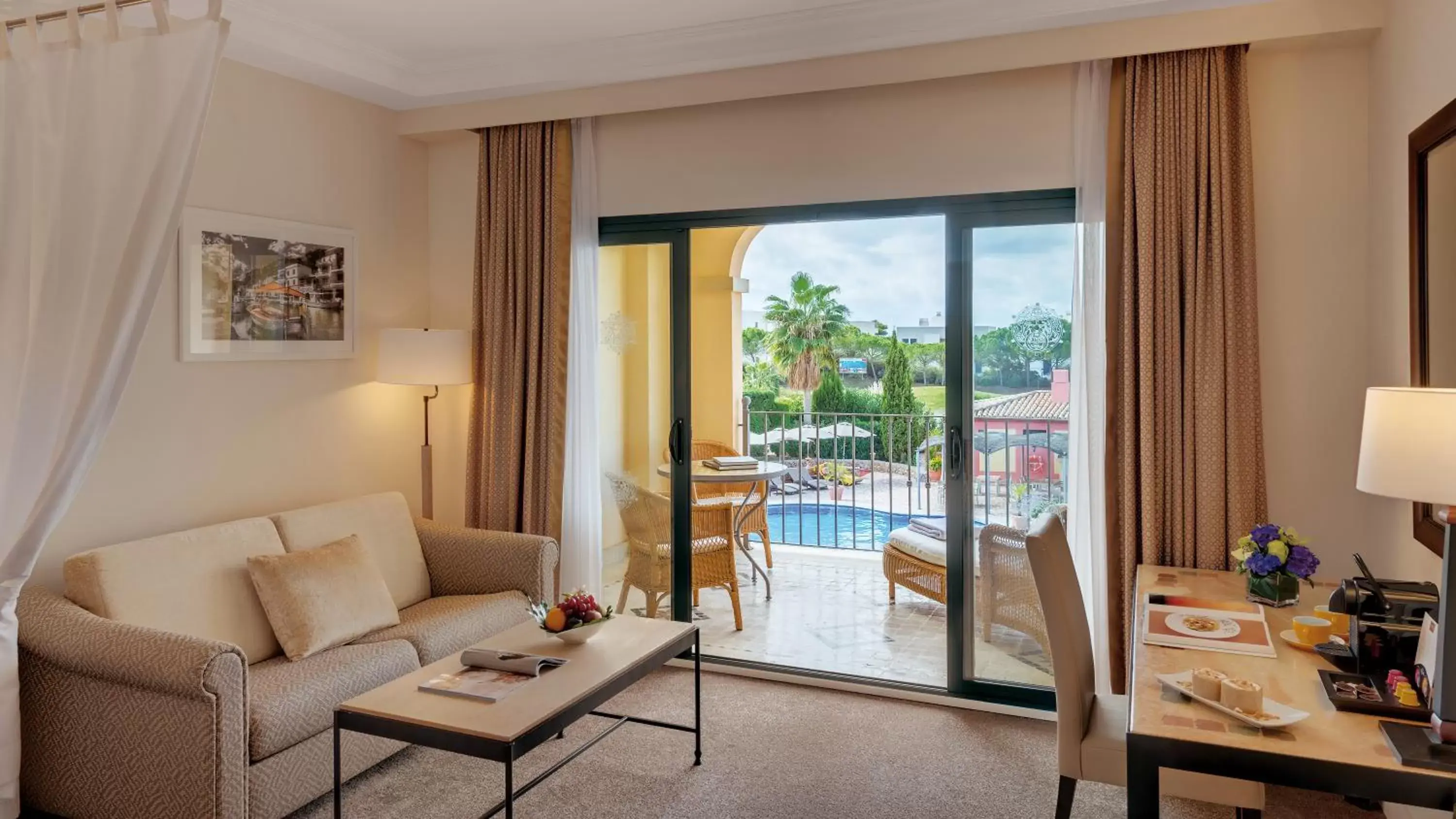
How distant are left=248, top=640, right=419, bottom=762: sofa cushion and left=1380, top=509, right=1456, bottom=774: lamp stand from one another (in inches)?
110

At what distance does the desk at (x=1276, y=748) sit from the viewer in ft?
5.23

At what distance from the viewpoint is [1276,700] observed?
1909mm

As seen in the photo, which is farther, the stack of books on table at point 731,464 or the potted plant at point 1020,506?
the stack of books on table at point 731,464

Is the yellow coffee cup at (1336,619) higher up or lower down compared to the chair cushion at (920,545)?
higher up

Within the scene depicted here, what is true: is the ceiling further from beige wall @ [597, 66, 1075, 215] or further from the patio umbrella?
the patio umbrella

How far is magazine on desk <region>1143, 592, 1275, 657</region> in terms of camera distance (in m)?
2.28

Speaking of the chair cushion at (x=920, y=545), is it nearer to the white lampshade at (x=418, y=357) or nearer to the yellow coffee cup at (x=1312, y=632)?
the yellow coffee cup at (x=1312, y=632)

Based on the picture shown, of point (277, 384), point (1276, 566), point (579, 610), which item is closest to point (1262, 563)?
point (1276, 566)

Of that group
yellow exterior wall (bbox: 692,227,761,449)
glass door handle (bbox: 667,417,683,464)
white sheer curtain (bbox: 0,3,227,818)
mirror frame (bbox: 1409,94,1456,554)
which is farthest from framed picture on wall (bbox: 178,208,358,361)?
mirror frame (bbox: 1409,94,1456,554)

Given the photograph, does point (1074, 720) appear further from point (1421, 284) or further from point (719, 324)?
point (719, 324)

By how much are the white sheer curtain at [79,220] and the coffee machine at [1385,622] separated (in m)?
2.75

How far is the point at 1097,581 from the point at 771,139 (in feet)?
7.58

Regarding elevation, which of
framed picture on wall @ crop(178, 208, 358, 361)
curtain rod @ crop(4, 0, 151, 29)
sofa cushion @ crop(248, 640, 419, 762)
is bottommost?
sofa cushion @ crop(248, 640, 419, 762)


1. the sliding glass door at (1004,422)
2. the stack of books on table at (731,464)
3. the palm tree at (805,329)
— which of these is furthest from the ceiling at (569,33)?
the palm tree at (805,329)
